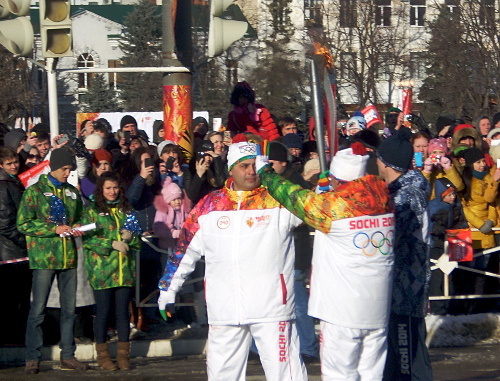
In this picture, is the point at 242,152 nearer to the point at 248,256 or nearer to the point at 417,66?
the point at 248,256

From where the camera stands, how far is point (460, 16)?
78.0 ft

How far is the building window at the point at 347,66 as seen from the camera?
30.9m

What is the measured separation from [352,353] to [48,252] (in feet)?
11.6

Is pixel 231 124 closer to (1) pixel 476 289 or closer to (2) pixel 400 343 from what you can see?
(1) pixel 476 289

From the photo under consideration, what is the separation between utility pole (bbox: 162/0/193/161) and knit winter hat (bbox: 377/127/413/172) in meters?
4.50

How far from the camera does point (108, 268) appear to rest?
29.1 feet

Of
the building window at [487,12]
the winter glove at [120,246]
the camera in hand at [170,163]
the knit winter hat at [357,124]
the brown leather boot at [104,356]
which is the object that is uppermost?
the building window at [487,12]

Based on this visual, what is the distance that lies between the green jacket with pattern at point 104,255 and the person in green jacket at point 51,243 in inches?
5.6

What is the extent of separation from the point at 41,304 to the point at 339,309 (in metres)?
3.59

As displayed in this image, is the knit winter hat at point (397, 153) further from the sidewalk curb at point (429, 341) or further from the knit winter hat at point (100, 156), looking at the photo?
the knit winter hat at point (100, 156)

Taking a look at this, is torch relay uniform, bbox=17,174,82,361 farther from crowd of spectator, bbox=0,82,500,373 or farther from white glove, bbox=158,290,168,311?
white glove, bbox=158,290,168,311

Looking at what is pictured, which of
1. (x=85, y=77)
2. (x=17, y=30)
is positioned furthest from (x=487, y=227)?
(x=85, y=77)

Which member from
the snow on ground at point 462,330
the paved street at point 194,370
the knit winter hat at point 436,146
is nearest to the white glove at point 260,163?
the paved street at point 194,370

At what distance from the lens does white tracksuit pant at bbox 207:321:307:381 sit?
6.46 meters
